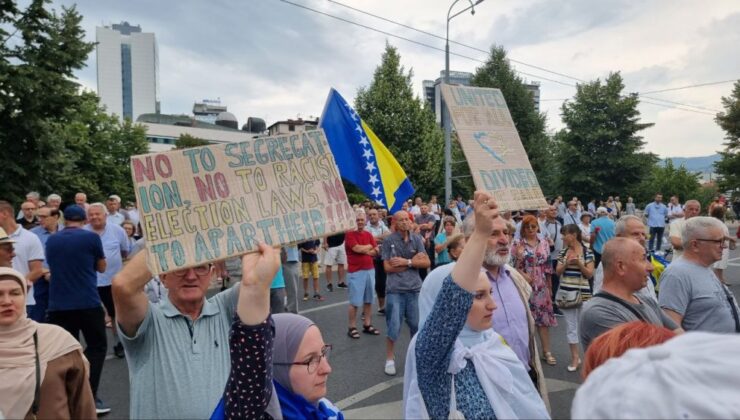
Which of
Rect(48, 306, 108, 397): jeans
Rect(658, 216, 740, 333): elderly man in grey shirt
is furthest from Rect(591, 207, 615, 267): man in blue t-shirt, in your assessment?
Rect(48, 306, 108, 397): jeans

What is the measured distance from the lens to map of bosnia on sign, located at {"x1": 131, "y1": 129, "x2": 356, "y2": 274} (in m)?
2.07

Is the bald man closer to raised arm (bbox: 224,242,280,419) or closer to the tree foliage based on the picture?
raised arm (bbox: 224,242,280,419)

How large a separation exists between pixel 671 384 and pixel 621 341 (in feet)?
2.62

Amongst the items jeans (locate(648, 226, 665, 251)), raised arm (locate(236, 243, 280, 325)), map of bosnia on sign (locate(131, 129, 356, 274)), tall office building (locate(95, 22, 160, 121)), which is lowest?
jeans (locate(648, 226, 665, 251))

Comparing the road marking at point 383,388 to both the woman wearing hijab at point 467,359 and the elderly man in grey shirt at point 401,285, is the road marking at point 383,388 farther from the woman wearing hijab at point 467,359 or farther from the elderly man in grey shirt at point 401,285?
the woman wearing hijab at point 467,359

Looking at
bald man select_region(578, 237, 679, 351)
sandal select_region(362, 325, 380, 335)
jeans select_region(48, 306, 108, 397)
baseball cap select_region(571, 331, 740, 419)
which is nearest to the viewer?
baseball cap select_region(571, 331, 740, 419)

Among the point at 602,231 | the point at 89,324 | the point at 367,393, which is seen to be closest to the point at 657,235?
the point at 602,231

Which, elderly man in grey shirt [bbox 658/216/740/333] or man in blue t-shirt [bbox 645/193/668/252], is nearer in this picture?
elderly man in grey shirt [bbox 658/216/740/333]

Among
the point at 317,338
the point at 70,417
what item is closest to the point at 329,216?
the point at 317,338

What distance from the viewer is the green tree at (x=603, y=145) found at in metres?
36.9

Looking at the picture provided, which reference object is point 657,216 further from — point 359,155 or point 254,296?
point 254,296

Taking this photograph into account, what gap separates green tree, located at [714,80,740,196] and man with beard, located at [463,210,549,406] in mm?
40348

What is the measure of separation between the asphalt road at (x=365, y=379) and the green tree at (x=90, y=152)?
10862mm

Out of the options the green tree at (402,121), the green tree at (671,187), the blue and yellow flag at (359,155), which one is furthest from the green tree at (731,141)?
the blue and yellow flag at (359,155)
